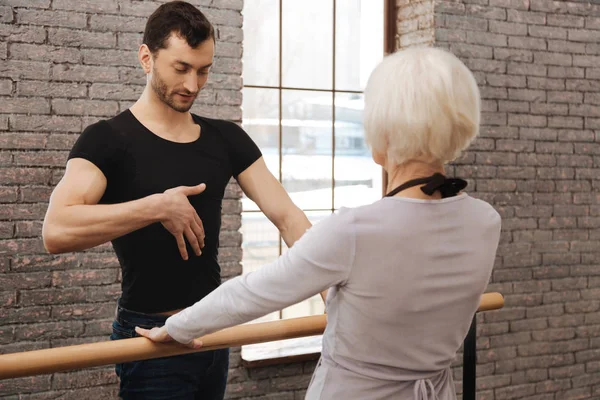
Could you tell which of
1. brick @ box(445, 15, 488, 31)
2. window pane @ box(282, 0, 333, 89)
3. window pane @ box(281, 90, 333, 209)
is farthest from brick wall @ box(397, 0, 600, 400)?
window pane @ box(281, 90, 333, 209)

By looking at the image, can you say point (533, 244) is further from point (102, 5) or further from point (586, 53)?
point (102, 5)

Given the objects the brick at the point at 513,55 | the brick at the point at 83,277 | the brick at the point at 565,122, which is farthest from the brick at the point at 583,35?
the brick at the point at 83,277

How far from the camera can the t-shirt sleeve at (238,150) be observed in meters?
1.73

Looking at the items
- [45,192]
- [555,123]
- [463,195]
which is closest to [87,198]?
[463,195]

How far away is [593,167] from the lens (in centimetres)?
396

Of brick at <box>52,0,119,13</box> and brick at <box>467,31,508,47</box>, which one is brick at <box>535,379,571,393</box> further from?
brick at <box>52,0,119,13</box>

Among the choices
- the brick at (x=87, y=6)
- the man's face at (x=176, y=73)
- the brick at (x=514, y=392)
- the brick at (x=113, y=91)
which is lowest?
the brick at (x=514, y=392)

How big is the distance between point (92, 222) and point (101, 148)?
18 cm

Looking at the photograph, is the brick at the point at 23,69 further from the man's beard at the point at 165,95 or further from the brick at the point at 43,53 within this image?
the man's beard at the point at 165,95

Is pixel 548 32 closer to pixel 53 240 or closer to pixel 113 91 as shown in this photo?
pixel 113 91

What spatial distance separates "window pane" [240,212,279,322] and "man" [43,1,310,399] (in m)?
1.63

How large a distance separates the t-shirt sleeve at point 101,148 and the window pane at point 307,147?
1945mm

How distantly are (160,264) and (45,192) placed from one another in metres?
1.44

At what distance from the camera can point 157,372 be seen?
154cm
